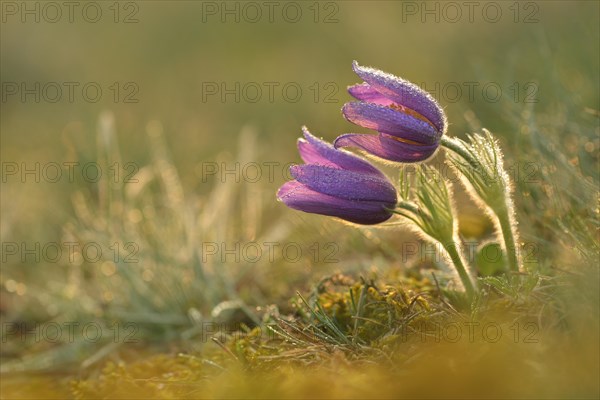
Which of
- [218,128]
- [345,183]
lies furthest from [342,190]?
[218,128]

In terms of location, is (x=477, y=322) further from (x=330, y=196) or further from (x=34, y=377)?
(x=34, y=377)

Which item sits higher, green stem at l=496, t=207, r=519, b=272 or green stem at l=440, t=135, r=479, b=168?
green stem at l=440, t=135, r=479, b=168

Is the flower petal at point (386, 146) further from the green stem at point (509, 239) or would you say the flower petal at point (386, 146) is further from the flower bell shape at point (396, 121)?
the green stem at point (509, 239)

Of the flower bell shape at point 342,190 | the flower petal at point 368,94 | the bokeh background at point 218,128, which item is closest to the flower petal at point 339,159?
the flower bell shape at point 342,190

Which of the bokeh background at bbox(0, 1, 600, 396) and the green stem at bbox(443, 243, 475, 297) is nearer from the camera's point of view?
the green stem at bbox(443, 243, 475, 297)

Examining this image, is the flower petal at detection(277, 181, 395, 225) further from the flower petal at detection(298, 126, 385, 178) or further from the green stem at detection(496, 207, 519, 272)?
the green stem at detection(496, 207, 519, 272)

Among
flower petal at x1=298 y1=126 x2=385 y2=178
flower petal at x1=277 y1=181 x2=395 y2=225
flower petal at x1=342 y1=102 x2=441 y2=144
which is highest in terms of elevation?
flower petal at x1=342 y1=102 x2=441 y2=144

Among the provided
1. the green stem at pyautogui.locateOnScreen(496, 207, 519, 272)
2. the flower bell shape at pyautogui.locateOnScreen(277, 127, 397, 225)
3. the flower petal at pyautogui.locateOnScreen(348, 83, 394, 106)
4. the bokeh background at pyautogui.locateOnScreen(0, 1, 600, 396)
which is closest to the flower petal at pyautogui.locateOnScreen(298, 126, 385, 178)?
the flower bell shape at pyautogui.locateOnScreen(277, 127, 397, 225)
